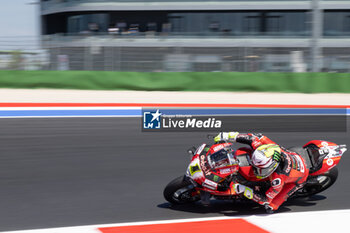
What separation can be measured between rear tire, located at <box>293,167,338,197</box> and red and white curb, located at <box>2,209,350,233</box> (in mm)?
488

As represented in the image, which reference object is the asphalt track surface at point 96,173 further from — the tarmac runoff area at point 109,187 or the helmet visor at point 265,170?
the helmet visor at point 265,170

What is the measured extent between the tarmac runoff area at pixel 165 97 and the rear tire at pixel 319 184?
9.05 m

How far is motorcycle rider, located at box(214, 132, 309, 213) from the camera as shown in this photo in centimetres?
526

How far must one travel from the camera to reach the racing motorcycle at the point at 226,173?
5285 mm

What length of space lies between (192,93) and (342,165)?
9.08 metres

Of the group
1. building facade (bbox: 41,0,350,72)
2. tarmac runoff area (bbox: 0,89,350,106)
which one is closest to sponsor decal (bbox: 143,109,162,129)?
tarmac runoff area (bbox: 0,89,350,106)

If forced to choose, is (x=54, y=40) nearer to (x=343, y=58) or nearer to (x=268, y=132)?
(x=268, y=132)

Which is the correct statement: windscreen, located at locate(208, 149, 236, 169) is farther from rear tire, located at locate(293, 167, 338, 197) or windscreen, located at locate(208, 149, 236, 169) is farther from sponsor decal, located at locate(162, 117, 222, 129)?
sponsor decal, located at locate(162, 117, 222, 129)

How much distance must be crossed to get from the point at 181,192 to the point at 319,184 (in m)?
1.91

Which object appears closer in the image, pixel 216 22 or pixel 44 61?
pixel 44 61

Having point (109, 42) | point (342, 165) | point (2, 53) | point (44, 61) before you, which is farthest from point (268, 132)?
point (109, 42)

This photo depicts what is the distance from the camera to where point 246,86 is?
56.4ft

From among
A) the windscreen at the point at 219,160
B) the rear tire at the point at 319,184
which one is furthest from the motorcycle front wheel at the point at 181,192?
the rear tire at the point at 319,184

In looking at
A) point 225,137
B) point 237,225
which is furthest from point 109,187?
point 237,225
